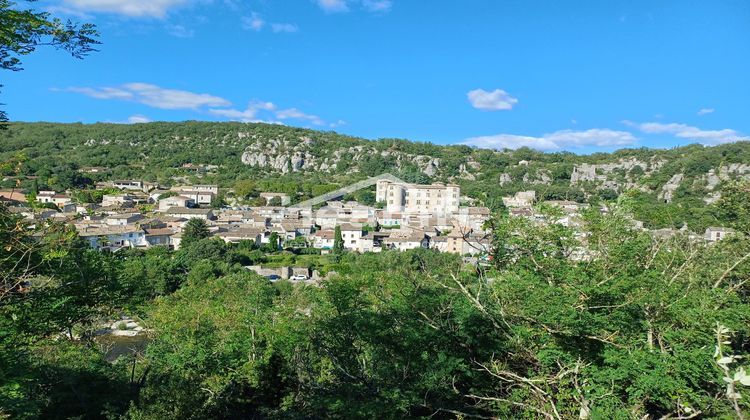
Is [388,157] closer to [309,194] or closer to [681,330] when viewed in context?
[309,194]

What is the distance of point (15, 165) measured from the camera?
2.90 metres

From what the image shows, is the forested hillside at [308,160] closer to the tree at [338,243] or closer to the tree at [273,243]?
the tree at [273,243]

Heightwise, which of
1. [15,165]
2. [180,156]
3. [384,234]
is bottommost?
[384,234]

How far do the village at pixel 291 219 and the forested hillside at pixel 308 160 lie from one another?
5900mm

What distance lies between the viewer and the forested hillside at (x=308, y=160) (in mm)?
50062

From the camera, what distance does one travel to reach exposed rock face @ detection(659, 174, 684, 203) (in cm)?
3736

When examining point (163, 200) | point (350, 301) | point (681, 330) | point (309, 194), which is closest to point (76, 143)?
point (163, 200)

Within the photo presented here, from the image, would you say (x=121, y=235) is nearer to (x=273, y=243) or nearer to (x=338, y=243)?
(x=273, y=243)

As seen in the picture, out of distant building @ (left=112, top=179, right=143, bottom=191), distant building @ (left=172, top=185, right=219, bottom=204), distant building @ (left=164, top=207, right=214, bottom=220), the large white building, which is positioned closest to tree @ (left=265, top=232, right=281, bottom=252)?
distant building @ (left=164, top=207, right=214, bottom=220)

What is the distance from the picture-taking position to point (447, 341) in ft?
18.9

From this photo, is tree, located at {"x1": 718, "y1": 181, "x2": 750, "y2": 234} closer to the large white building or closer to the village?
the village

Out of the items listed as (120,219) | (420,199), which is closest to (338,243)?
(120,219)

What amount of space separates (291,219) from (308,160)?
3605cm

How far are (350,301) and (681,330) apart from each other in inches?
191
